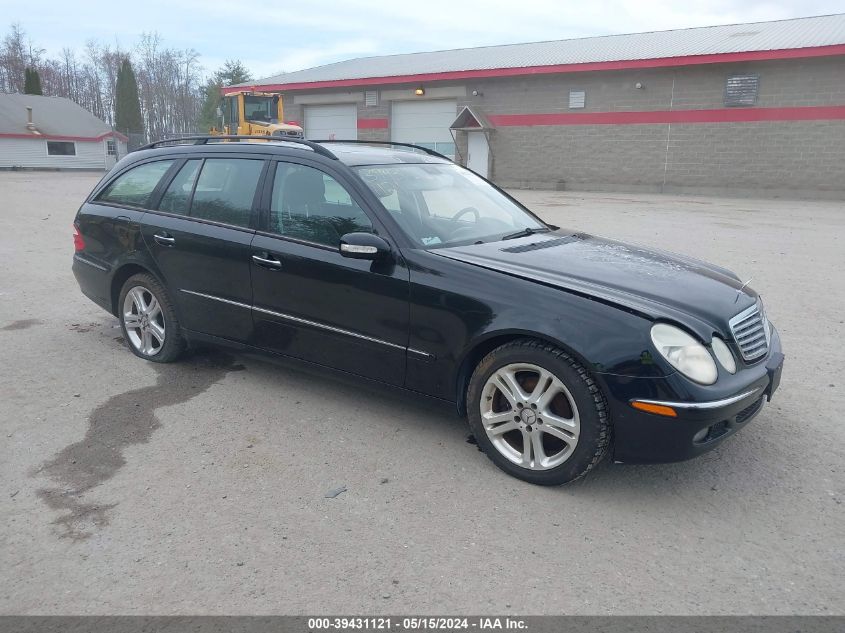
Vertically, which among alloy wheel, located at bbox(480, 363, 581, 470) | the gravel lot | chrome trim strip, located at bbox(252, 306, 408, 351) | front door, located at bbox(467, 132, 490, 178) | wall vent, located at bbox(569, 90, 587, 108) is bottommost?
the gravel lot

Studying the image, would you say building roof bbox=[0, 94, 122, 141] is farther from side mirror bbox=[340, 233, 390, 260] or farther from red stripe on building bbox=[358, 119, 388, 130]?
side mirror bbox=[340, 233, 390, 260]

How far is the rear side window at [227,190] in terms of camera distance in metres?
4.57

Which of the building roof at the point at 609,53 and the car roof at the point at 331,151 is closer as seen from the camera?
the car roof at the point at 331,151

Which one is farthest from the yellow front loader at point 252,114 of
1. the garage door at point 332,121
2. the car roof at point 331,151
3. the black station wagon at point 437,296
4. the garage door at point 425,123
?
the black station wagon at point 437,296

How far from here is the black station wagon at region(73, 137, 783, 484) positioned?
3.17m

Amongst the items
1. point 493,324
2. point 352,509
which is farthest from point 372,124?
point 352,509

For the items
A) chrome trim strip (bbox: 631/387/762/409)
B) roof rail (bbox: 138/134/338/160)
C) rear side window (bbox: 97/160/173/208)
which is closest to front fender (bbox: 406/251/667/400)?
chrome trim strip (bbox: 631/387/762/409)

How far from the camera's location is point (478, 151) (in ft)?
94.1

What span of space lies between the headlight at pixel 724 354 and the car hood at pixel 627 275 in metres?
0.06

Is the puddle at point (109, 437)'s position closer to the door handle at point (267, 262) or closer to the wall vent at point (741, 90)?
the door handle at point (267, 262)

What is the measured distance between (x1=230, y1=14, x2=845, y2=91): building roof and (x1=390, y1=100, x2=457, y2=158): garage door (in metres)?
1.39

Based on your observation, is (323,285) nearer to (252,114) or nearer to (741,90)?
(741,90)

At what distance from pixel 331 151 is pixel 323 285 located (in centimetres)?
92
